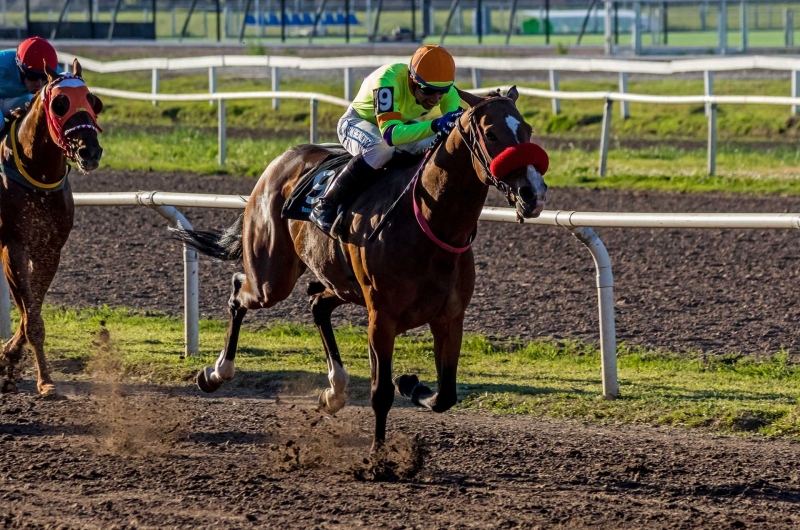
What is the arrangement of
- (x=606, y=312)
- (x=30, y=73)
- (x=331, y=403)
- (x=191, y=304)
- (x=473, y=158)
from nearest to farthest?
(x=473, y=158) < (x=331, y=403) < (x=606, y=312) < (x=30, y=73) < (x=191, y=304)

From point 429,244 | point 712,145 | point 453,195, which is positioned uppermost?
point 453,195

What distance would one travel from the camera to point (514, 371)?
729 cm

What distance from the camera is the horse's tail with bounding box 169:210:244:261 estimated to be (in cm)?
701

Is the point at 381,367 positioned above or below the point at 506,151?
below

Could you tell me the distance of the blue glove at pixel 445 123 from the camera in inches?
204

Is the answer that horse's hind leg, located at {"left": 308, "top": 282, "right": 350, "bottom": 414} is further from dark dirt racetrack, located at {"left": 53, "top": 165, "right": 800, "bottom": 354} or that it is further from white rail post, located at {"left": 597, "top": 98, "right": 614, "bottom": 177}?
white rail post, located at {"left": 597, "top": 98, "right": 614, "bottom": 177}

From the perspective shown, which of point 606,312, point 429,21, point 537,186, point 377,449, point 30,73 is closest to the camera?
point 537,186

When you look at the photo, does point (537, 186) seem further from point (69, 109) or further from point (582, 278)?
point (582, 278)

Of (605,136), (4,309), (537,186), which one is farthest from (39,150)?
(605,136)

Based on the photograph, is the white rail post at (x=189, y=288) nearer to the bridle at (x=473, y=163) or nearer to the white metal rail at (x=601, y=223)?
the white metal rail at (x=601, y=223)

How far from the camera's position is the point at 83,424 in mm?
6324

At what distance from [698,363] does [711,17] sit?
26.8 metres

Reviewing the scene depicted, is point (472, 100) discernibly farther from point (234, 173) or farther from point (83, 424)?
point (234, 173)

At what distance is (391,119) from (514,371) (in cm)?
234
